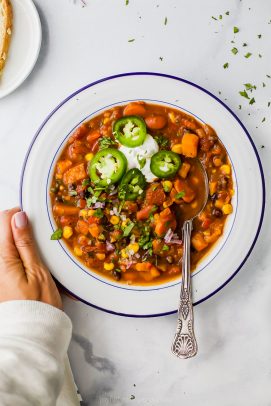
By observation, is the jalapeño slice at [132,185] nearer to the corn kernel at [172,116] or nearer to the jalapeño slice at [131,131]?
the jalapeño slice at [131,131]

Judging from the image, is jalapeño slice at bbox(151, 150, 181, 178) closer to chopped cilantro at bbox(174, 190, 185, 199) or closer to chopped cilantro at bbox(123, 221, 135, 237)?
chopped cilantro at bbox(174, 190, 185, 199)

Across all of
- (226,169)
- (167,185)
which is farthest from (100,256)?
(226,169)

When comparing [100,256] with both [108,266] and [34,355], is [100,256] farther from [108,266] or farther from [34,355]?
[34,355]

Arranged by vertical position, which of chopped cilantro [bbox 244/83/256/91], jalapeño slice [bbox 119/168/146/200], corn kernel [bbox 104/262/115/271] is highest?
chopped cilantro [bbox 244/83/256/91]

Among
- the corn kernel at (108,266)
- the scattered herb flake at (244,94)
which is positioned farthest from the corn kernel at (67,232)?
the scattered herb flake at (244,94)

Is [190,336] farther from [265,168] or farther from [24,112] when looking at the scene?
[24,112]

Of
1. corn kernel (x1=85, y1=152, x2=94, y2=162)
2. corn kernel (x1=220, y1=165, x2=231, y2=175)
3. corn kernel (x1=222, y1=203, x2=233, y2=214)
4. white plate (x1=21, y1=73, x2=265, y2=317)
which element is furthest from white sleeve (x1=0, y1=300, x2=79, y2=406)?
corn kernel (x1=220, y1=165, x2=231, y2=175)
